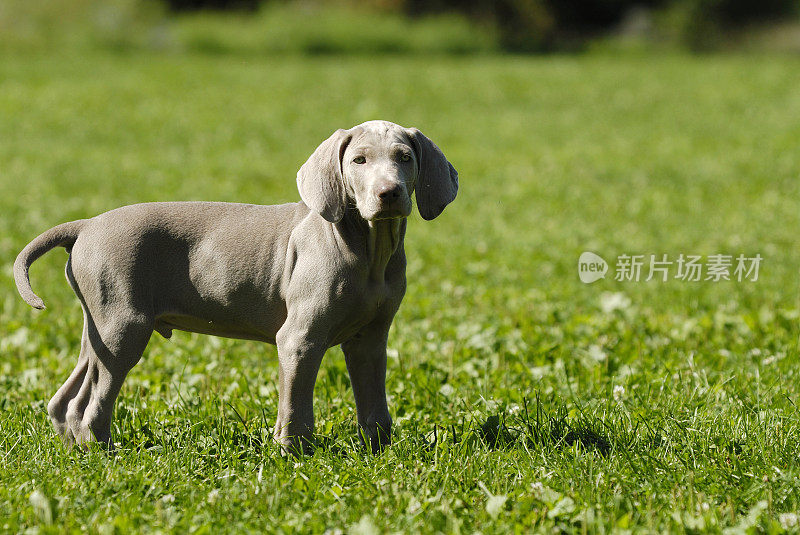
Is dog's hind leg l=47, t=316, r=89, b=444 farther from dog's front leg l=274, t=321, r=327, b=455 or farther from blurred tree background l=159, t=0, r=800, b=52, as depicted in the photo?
blurred tree background l=159, t=0, r=800, b=52

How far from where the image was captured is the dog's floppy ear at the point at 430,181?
3.39 m

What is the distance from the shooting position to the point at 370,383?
371 centimetres

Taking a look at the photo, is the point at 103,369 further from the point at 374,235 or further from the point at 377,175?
the point at 377,175

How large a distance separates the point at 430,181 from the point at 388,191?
37 cm

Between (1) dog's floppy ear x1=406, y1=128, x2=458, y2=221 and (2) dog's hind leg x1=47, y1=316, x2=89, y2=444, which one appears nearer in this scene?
(1) dog's floppy ear x1=406, y1=128, x2=458, y2=221

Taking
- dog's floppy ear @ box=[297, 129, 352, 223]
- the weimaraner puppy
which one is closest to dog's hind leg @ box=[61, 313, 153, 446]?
the weimaraner puppy

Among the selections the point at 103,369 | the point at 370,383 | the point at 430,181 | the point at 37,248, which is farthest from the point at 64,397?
the point at 430,181

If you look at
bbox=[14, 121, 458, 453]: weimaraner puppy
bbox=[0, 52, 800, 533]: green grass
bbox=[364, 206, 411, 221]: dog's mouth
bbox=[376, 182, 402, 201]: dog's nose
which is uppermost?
bbox=[376, 182, 402, 201]: dog's nose

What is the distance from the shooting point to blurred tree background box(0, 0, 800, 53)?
25.7 meters

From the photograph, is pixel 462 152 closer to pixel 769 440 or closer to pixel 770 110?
pixel 770 110

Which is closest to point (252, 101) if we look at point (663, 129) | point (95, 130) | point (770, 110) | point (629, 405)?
point (95, 130)

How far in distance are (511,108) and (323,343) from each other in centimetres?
1584

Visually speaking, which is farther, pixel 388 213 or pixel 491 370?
pixel 491 370

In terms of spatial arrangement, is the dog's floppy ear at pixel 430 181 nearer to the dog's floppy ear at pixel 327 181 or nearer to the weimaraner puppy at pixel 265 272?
the weimaraner puppy at pixel 265 272
